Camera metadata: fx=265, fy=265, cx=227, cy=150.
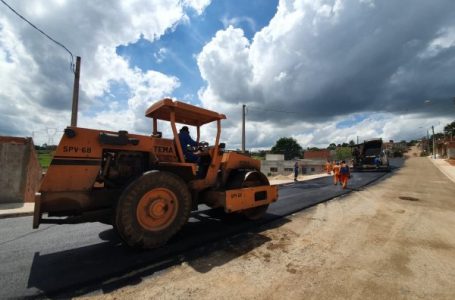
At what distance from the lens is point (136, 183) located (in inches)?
157

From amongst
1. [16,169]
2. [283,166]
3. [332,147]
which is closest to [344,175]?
[16,169]

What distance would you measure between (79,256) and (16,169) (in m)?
6.88

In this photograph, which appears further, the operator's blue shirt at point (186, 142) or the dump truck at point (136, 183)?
the operator's blue shirt at point (186, 142)

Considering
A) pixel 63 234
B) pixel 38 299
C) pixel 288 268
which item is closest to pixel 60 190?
pixel 38 299

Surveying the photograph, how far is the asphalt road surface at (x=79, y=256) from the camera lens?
3.16 metres

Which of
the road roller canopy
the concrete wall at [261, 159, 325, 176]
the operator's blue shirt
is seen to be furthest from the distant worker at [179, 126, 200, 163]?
the concrete wall at [261, 159, 325, 176]

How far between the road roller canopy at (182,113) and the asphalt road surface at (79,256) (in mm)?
2328

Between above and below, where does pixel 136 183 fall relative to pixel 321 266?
above

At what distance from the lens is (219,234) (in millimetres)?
5082

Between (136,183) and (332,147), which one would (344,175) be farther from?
(332,147)

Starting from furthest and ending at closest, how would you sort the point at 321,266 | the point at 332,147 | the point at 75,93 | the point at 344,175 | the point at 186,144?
the point at 332,147, the point at 344,175, the point at 75,93, the point at 186,144, the point at 321,266

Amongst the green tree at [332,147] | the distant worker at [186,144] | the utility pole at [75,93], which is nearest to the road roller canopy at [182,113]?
the distant worker at [186,144]

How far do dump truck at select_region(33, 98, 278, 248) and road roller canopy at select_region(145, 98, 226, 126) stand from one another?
18 mm

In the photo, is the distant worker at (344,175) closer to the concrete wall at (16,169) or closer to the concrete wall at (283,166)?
the concrete wall at (16,169)
